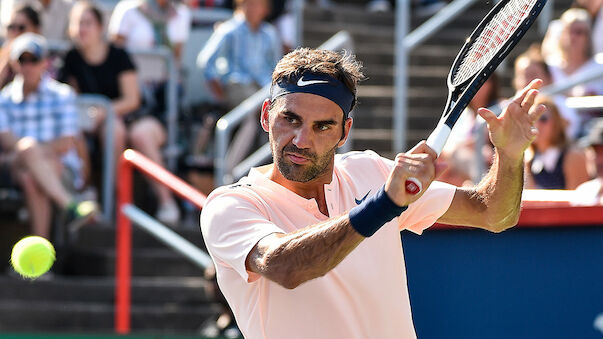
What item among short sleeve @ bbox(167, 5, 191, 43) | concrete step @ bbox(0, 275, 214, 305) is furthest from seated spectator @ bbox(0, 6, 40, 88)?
concrete step @ bbox(0, 275, 214, 305)

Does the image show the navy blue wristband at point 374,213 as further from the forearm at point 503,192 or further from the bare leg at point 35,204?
the bare leg at point 35,204

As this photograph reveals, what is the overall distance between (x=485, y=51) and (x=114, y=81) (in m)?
5.71

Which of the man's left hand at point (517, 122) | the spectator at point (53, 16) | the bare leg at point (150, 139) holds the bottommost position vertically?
the man's left hand at point (517, 122)

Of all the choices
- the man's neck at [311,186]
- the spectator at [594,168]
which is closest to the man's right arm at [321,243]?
the man's neck at [311,186]

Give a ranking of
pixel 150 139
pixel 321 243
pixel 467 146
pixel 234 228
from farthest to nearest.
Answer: pixel 150 139 → pixel 467 146 → pixel 234 228 → pixel 321 243

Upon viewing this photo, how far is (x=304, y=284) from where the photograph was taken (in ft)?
11.5

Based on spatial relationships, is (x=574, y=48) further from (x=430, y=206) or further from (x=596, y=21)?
(x=430, y=206)

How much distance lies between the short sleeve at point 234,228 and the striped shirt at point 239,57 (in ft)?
18.4

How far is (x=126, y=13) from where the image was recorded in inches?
385

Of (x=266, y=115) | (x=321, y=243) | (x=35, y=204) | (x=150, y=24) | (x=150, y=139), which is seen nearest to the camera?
(x=321, y=243)

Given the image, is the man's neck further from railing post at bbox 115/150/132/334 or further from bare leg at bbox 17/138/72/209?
bare leg at bbox 17/138/72/209

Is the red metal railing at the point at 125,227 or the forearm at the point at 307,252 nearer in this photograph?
the forearm at the point at 307,252

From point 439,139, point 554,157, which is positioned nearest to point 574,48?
point 554,157

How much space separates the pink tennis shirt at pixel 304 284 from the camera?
3518 mm
